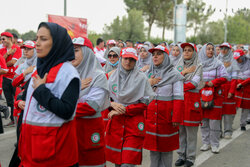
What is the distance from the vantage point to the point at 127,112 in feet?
13.4

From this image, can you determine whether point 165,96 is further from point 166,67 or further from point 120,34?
point 120,34

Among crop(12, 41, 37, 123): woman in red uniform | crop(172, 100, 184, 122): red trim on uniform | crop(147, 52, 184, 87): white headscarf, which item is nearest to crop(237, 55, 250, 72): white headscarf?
crop(147, 52, 184, 87): white headscarf

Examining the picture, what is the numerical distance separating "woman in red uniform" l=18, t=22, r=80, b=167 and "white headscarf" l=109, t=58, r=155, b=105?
1.55 m

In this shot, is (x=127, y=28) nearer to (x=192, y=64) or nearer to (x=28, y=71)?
(x=192, y=64)

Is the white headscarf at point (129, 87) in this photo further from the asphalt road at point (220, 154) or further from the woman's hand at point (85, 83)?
the asphalt road at point (220, 154)

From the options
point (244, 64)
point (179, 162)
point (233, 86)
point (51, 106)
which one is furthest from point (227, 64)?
point (51, 106)

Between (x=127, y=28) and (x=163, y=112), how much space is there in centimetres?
4341

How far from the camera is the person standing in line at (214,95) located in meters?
6.61

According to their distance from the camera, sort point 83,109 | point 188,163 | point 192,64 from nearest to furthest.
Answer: point 83,109, point 188,163, point 192,64

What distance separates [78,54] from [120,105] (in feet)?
3.06

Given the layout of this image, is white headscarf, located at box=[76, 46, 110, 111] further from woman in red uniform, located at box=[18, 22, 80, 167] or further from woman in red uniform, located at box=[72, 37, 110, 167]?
woman in red uniform, located at box=[18, 22, 80, 167]

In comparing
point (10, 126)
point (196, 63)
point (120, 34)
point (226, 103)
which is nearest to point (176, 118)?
point (196, 63)

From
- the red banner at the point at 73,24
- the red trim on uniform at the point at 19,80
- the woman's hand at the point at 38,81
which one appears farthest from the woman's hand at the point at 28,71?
the red banner at the point at 73,24

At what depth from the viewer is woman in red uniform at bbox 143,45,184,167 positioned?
475 cm
